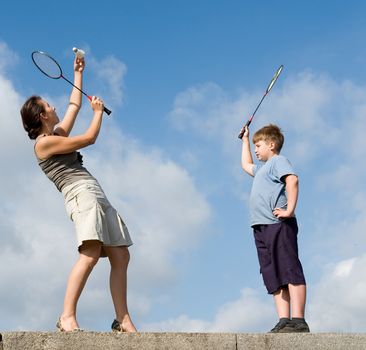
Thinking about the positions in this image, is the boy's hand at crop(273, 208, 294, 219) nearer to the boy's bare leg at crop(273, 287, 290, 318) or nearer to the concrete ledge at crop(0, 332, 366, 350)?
the boy's bare leg at crop(273, 287, 290, 318)

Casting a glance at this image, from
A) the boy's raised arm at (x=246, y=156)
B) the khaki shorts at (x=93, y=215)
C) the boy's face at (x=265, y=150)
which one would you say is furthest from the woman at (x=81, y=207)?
the boy's raised arm at (x=246, y=156)

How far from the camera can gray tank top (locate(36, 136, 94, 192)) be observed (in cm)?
600

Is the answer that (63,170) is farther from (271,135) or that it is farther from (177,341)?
(271,135)

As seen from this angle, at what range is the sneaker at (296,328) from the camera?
6.19 m

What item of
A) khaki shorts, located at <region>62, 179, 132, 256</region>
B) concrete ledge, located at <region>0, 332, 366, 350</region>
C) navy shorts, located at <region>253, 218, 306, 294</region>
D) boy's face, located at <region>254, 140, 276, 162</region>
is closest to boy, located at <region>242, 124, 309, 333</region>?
navy shorts, located at <region>253, 218, 306, 294</region>

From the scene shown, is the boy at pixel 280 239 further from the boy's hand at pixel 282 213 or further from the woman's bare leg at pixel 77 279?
the woman's bare leg at pixel 77 279

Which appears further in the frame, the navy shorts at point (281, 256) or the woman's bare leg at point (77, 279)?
the navy shorts at point (281, 256)

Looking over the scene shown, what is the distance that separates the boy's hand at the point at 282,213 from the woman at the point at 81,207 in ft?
4.64

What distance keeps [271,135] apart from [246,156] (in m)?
0.63

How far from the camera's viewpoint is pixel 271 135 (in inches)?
272

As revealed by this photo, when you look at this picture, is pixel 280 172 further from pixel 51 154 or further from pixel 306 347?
pixel 51 154

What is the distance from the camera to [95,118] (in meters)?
6.07

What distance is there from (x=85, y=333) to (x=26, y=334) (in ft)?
1.45

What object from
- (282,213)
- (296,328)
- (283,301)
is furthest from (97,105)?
Result: (296,328)
